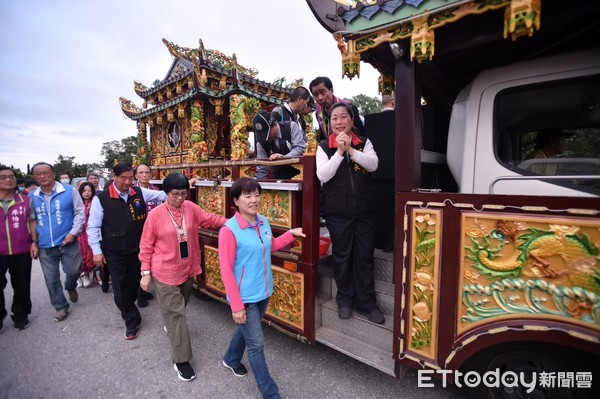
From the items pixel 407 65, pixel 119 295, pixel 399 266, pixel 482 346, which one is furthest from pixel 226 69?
pixel 482 346

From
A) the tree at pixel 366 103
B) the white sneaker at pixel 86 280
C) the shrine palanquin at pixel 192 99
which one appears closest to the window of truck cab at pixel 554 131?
the shrine palanquin at pixel 192 99

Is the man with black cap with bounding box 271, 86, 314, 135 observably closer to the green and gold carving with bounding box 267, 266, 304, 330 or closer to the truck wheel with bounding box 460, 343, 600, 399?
the green and gold carving with bounding box 267, 266, 304, 330

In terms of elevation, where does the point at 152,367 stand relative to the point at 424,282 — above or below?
below

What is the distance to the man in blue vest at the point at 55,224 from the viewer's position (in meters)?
3.63

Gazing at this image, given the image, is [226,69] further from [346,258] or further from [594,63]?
[594,63]

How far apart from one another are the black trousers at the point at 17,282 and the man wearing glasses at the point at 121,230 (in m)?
1.20

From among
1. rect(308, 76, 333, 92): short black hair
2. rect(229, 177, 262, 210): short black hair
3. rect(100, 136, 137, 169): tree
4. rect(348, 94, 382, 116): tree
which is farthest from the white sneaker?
rect(100, 136, 137, 169): tree

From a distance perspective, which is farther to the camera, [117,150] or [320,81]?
[117,150]

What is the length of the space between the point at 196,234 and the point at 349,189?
61.4 inches

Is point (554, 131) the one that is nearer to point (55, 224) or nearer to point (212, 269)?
Result: point (212, 269)

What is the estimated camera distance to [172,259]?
8.34 ft

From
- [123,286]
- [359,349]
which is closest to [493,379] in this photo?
[359,349]

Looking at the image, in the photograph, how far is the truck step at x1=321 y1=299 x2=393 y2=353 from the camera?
2261 mm

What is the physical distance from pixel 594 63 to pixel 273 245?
2.34 m
